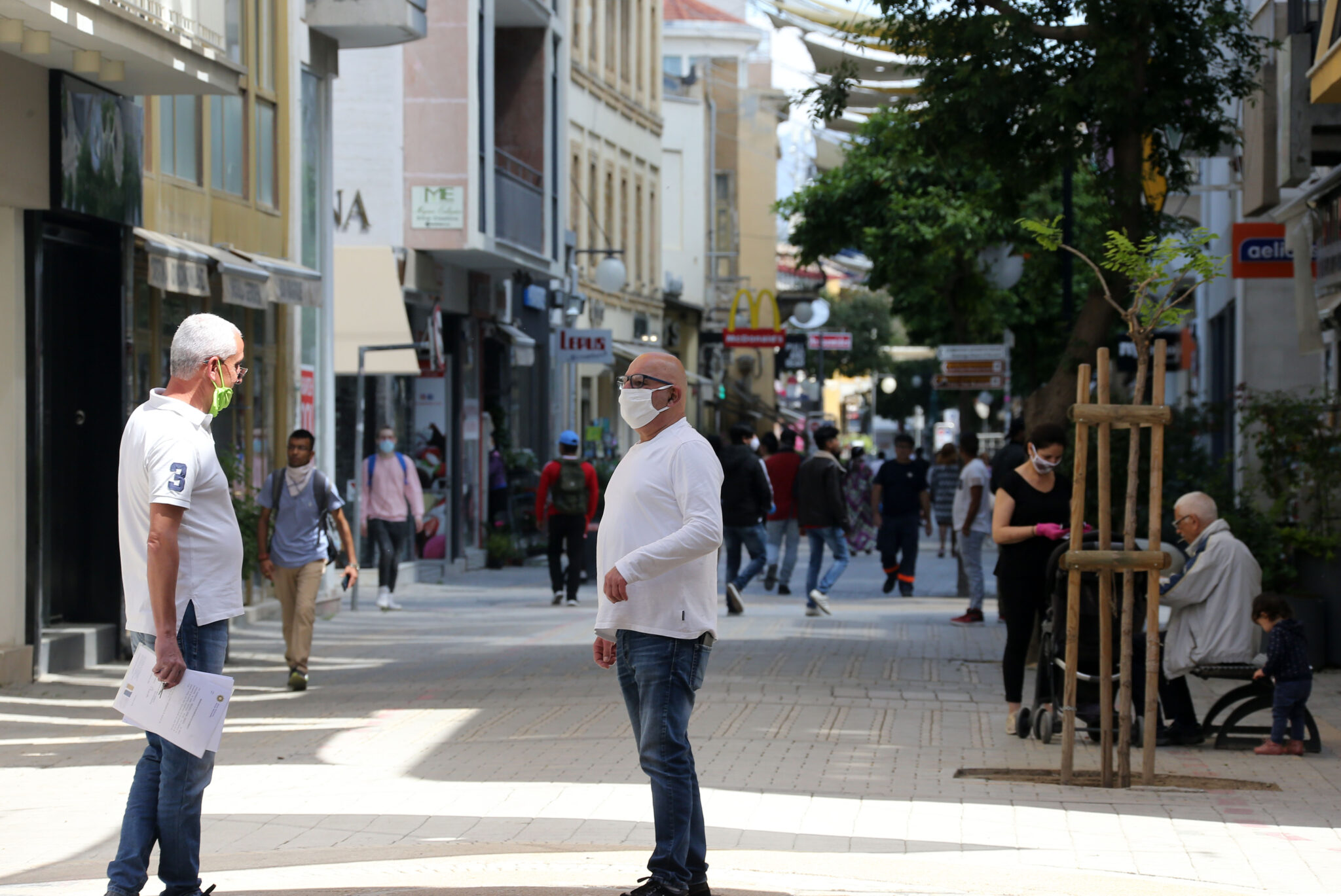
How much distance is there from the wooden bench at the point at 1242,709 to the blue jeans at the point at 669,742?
4.82 m

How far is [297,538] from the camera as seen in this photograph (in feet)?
39.5

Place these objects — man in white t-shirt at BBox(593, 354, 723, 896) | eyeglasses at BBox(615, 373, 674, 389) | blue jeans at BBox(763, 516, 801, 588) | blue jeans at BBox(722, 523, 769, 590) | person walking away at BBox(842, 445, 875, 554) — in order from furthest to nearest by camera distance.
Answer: person walking away at BBox(842, 445, 875, 554) → blue jeans at BBox(763, 516, 801, 588) → blue jeans at BBox(722, 523, 769, 590) → eyeglasses at BBox(615, 373, 674, 389) → man in white t-shirt at BBox(593, 354, 723, 896)

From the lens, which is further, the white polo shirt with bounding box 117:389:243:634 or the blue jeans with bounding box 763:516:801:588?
the blue jeans with bounding box 763:516:801:588

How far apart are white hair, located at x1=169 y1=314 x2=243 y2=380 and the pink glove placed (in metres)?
5.43

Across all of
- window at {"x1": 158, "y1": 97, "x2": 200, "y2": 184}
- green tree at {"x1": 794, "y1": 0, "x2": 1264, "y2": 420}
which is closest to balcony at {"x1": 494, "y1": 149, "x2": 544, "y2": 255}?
window at {"x1": 158, "y1": 97, "x2": 200, "y2": 184}

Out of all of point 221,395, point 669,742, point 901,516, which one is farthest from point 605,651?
point 901,516

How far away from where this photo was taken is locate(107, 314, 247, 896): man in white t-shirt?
16.9 feet

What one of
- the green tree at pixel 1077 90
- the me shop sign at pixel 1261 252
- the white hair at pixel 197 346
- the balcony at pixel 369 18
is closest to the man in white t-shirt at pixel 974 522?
the me shop sign at pixel 1261 252

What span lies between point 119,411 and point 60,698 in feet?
8.54

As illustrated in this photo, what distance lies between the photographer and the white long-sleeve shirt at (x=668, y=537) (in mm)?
5527

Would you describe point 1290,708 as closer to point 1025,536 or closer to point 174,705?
point 1025,536

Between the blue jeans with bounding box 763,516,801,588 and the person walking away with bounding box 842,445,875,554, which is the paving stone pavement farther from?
the person walking away with bounding box 842,445,875,554

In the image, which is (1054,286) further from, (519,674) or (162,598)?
(162,598)

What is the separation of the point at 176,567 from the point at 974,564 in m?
13.0
